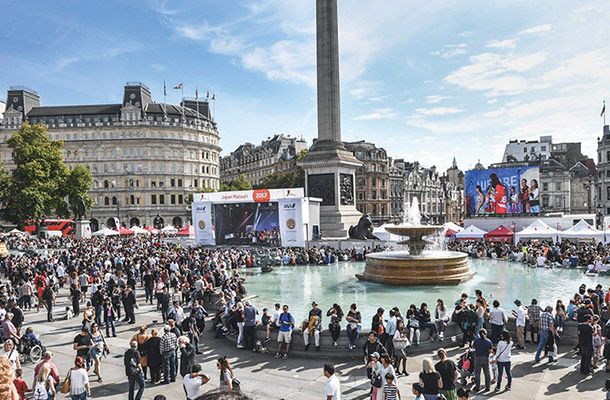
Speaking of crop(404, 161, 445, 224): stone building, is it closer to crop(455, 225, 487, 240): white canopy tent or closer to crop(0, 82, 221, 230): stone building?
crop(0, 82, 221, 230): stone building

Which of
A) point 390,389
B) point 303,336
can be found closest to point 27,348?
point 303,336

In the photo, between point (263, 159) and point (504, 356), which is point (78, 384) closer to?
point (504, 356)

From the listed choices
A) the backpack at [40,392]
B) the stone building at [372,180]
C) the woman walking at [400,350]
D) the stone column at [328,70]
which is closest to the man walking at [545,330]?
the woman walking at [400,350]

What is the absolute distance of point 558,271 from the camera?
23.5 m

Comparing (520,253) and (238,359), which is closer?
(238,359)

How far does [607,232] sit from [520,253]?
6.12m

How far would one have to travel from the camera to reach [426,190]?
103 m

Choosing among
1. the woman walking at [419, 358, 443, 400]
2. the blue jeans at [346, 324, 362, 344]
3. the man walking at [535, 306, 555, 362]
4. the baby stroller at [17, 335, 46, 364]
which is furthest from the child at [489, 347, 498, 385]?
the baby stroller at [17, 335, 46, 364]

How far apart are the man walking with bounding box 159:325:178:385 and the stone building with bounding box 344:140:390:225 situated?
75611 mm

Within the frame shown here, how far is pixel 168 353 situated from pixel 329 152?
29.7 m

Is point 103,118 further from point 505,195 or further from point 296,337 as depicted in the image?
point 296,337

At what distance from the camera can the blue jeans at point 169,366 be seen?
9617 mm

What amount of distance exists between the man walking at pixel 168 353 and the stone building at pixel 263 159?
3234 inches

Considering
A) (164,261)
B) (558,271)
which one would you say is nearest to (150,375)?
(164,261)
